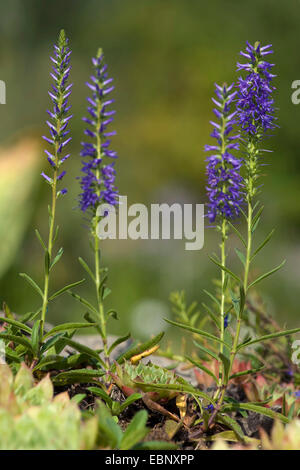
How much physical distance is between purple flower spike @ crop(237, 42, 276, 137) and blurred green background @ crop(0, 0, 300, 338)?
88.9 inches

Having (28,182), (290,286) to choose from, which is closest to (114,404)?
(28,182)

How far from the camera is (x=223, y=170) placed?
961 millimetres

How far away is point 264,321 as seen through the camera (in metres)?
1.61

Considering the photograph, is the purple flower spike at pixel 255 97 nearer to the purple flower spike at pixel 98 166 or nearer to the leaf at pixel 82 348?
the purple flower spike at pixel 98 166

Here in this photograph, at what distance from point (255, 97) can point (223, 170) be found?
15 centimetres

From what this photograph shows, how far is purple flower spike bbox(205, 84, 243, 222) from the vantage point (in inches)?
37.2

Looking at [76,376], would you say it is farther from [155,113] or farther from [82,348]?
[155,113]

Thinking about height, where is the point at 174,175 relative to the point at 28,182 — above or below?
above

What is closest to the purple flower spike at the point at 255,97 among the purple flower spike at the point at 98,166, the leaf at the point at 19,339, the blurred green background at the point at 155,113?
the purple flower spike at the point at 98,166

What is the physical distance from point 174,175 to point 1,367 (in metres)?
3.18

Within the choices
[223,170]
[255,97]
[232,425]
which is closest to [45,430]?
[232,425]

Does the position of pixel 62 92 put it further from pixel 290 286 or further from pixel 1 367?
pixel 290 286

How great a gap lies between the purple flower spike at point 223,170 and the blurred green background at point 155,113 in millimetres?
2211

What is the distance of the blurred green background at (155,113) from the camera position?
3.59m
